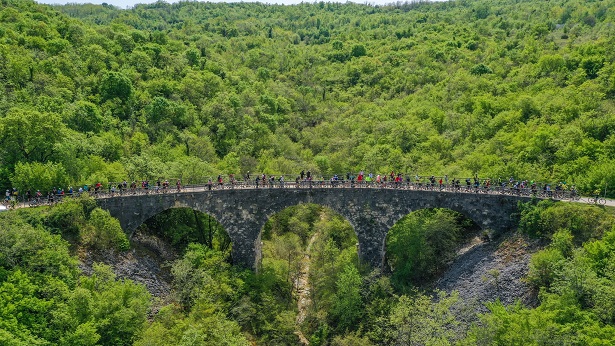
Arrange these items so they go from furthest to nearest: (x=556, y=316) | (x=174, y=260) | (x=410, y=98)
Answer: (x=410, y=98) → (x=174, y=260) → (x=556, y=316)

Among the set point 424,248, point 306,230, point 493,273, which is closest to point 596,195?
point 493,273

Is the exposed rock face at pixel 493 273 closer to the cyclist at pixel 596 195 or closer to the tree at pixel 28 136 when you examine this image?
the cyclist at pixel 596 195

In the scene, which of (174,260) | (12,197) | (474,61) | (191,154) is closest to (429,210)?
(174,260)

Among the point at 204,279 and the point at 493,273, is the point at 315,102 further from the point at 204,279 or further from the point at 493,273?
the point at 493,273

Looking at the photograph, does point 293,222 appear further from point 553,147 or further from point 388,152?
point 553,147

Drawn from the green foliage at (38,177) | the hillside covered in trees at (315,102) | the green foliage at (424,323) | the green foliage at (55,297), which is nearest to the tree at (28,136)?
Answer: the hillside covered in trees at (315,102)

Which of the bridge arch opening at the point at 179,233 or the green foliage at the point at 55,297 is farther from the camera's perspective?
the bridge arch opening at the point at 179,233
